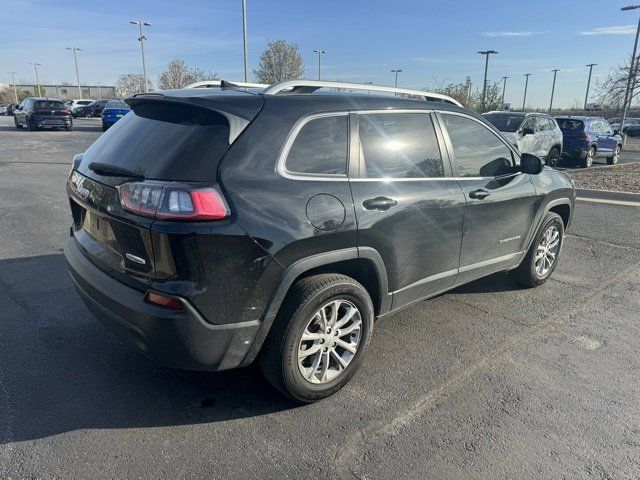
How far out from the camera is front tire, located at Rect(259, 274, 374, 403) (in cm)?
276

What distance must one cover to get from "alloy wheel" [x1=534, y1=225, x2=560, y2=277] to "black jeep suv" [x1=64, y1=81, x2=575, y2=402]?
1.66 m

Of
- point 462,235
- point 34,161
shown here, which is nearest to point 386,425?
point 462,235


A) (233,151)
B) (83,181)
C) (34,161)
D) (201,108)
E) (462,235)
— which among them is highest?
(201,108)

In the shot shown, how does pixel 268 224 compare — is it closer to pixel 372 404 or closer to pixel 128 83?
pixel 372 404

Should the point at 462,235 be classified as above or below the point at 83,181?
below

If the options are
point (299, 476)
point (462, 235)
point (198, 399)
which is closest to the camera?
point (299, 476)

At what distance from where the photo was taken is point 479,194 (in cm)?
384

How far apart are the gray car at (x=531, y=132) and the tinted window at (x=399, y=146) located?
375 inches

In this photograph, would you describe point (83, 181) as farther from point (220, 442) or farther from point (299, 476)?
Answer: point (299, 476)

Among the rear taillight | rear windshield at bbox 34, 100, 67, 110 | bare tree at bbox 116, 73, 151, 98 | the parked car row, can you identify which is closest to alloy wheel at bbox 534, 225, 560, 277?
the rear taillight

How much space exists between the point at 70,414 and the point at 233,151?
177 cm

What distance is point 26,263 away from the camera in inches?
205

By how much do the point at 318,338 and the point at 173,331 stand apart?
0.89m

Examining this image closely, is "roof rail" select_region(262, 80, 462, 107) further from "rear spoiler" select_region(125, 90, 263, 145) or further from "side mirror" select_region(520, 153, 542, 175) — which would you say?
"side mirror" select_region(520, 153, 542, 175)
